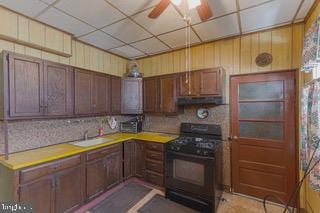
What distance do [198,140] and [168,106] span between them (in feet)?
2.79

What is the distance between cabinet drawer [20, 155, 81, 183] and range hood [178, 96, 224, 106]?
186 centimetres

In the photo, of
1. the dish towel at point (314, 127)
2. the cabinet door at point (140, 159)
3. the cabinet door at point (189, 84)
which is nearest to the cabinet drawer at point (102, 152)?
the cabinet door at point (140, 159)

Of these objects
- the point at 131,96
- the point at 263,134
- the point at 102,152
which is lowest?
the point at 102,152

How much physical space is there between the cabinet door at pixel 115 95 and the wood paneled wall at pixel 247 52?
3.58ft

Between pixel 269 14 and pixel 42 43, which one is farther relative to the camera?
pixel 42 43

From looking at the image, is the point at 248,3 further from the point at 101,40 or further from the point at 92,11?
the point at 101,40

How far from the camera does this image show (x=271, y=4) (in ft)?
6.30

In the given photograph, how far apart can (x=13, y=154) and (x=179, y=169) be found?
88.0 inches

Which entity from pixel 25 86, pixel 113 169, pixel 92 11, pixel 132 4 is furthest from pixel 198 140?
pixel 25 86

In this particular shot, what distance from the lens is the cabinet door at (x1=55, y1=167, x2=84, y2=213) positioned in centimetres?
204

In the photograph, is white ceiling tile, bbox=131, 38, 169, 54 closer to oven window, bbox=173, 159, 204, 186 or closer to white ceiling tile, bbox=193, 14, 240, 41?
white ceiling tile, bbox=193, 14, 240, 41

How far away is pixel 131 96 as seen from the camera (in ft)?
11.7

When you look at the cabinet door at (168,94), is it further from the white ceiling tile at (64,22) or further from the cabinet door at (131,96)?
the white ceiling tile at (64,22)

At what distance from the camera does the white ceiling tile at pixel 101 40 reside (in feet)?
8.91
